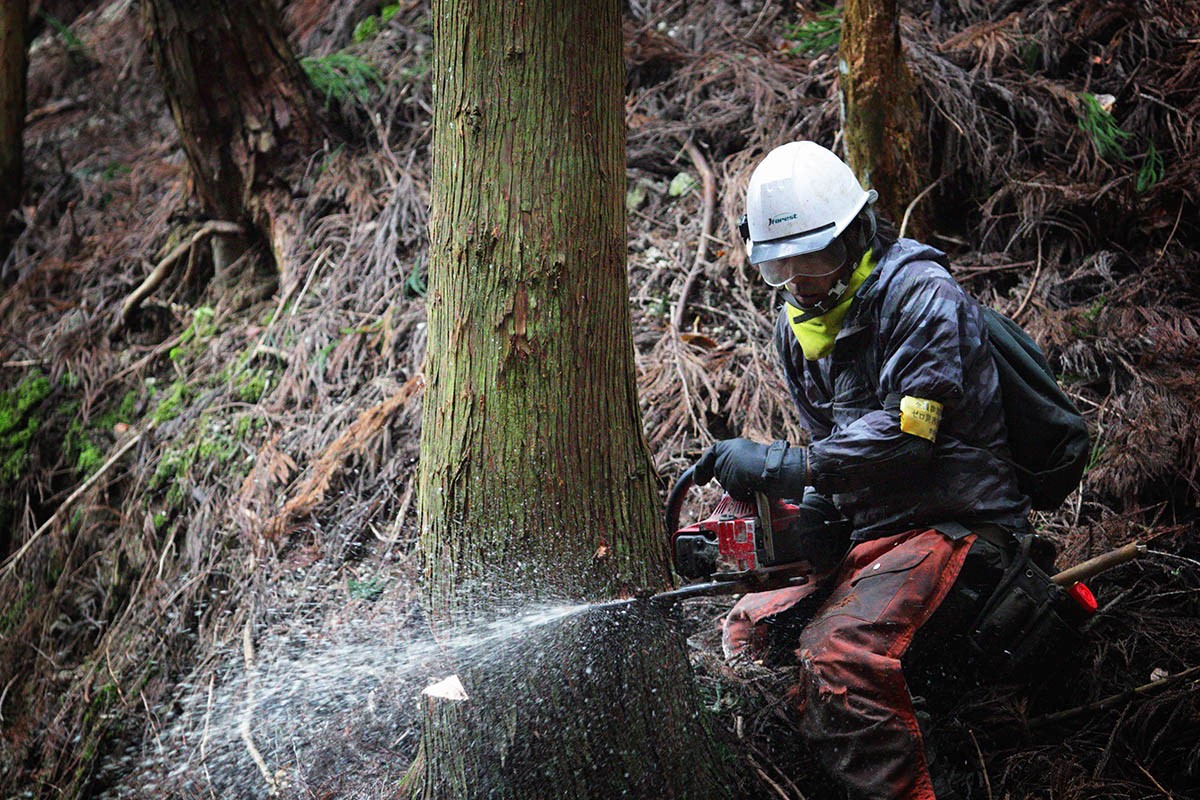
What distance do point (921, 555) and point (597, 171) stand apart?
150 cm

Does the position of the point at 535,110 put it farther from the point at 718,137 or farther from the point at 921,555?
the point at 718,137

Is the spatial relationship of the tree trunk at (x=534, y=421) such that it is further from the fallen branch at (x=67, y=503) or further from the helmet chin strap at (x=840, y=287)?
the fallen branch at (x=67, y=503)

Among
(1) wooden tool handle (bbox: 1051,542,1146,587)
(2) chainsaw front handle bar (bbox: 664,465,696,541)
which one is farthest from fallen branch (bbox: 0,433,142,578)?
(1) wooden tool handle (bbox: 1051,542,1146,587)

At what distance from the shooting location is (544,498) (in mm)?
2553

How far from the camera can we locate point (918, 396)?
264cm

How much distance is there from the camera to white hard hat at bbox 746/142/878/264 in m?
2.83

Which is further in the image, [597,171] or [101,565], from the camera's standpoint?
[101,565]

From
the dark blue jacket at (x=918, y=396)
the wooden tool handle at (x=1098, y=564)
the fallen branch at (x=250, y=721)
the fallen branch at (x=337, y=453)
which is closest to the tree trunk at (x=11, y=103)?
the fallen branch at (x=337, y=453)

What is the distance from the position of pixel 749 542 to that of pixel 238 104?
441 centimetres

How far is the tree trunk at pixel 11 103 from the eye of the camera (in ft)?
21.4

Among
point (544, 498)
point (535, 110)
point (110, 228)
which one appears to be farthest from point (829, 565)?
point (110, 228)

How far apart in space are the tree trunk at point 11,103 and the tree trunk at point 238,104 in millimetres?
2047

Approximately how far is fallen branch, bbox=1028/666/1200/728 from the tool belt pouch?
0.30 meters

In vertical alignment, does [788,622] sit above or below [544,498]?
below
